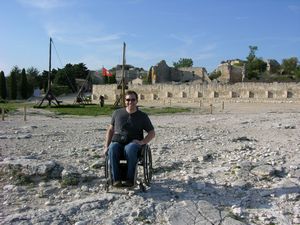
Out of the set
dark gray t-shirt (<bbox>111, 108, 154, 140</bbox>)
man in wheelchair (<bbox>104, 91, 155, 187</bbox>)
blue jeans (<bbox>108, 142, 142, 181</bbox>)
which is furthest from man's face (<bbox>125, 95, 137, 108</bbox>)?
blue jeans (<bbox>108, 142, 142, 181</bbox>)

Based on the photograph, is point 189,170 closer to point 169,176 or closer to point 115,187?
point 169,176

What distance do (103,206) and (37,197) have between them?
3.57 feet

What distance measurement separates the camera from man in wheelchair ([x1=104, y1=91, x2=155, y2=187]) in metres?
Result: 6.12

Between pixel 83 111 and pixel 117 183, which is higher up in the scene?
pixel 117 183

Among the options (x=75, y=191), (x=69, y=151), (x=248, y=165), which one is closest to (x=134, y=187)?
(x=75, y=191)

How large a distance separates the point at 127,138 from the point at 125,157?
32 centimetres

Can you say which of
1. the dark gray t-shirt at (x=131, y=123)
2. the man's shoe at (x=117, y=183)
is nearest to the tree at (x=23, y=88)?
the dark gray t-shirt at (x=131, y=123)

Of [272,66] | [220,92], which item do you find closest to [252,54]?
[272,66]

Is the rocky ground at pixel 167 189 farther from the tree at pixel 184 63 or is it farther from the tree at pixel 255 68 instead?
the tree at pixel 184 63

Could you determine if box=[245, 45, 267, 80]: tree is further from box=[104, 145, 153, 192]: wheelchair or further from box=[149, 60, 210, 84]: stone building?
box=[104, 145, 153, 192]: wheelchair

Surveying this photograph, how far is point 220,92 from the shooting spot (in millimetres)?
48438

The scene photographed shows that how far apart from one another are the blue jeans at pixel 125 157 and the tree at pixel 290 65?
76.1m

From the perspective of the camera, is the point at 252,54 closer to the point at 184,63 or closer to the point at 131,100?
the point at 184,63

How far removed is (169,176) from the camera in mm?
7457
